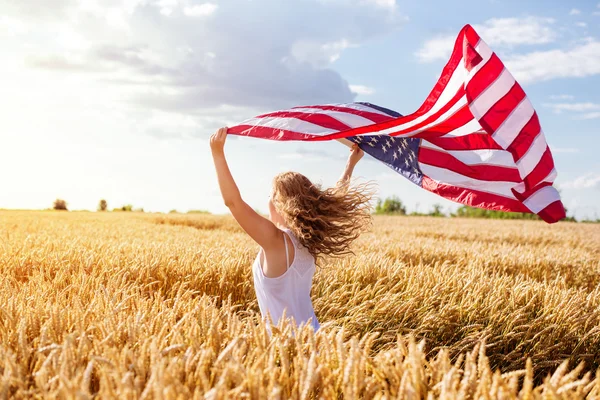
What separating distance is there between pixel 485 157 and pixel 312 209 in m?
2.17

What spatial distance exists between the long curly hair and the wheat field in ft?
A: 2.07

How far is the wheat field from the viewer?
69.3 inches

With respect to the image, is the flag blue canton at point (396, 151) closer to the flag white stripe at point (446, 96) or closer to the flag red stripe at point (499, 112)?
the flag white stripe at point (446, 96)

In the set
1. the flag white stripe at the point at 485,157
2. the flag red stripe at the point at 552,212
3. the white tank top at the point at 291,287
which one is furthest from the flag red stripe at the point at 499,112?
the white tank top at the point at 291,287

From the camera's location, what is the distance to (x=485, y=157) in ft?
15.7

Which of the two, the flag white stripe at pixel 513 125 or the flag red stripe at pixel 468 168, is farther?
the flag red stripe at pixel 468 168

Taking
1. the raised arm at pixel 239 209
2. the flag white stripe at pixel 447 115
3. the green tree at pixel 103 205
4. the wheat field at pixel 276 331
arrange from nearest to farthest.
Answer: the wheat field at pixel 276 331 < the raised arm at pixel 239 209 < the flag white stripe at pixel 447 115 < the green tree at pixel 103 205

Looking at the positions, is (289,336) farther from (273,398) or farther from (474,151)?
(474,151)

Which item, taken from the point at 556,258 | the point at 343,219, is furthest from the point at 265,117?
the point at 556,258

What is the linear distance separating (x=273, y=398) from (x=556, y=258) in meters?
7.11

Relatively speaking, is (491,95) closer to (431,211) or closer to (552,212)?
(552,212)

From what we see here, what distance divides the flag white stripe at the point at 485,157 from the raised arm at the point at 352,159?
2.49 feet

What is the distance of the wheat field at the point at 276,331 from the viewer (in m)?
1.76

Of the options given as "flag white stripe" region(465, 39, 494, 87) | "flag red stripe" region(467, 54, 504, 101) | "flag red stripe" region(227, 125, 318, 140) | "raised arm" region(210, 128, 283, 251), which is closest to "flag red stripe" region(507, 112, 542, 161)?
"flag red stripe" region(467, 54, 504, 101)
